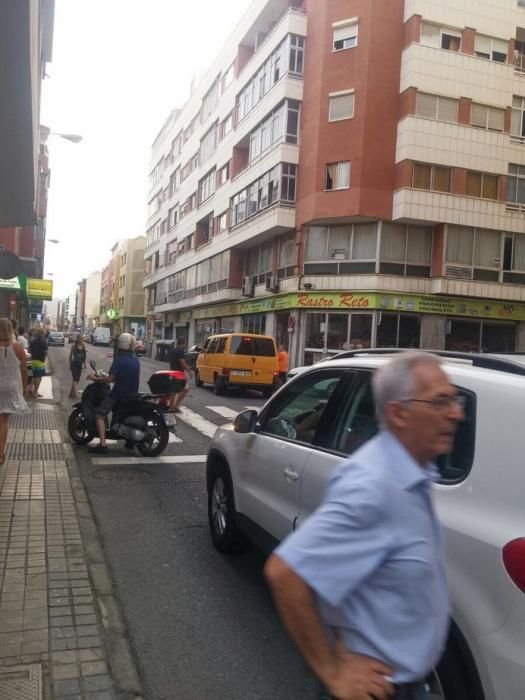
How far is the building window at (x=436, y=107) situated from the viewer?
25375 millimetres

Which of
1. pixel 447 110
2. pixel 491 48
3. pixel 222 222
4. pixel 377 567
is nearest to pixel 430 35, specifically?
pixel 491 48

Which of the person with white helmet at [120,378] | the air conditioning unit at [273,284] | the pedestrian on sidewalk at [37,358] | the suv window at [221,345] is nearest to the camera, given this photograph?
the person with white helmet at [120,378]

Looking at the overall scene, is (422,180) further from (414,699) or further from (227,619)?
(414,699)

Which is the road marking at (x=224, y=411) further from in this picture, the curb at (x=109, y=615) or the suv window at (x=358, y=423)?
the suv window at (x=358, y=423)

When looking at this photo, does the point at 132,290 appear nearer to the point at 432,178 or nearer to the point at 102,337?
the point at 102,337

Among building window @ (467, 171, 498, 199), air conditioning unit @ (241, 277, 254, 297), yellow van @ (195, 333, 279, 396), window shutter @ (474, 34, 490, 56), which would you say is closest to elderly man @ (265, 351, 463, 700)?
yellow van @ (195, 333, 279, 396)

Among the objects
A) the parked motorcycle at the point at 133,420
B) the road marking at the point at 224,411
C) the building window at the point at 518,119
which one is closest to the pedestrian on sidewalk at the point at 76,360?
the road marking at the point at 224,411

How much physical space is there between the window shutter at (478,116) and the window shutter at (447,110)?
0.83m

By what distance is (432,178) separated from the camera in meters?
25.5

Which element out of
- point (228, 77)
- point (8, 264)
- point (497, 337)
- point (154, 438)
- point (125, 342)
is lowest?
point (154, 438)

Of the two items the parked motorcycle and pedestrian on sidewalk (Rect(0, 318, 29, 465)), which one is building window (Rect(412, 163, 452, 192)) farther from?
pedestrian on sidewalk (Rect(0, 318, 29, 465))

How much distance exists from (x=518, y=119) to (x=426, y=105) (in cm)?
471

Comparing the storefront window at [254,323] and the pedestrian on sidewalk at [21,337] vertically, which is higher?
the storefront window at [254,323]

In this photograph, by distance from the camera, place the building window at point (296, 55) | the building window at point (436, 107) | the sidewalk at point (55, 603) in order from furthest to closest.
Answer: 1. the building window at point (296, 55)
2. the building window at point (436, 107)
3. the sidewalk at point (55, 603)
